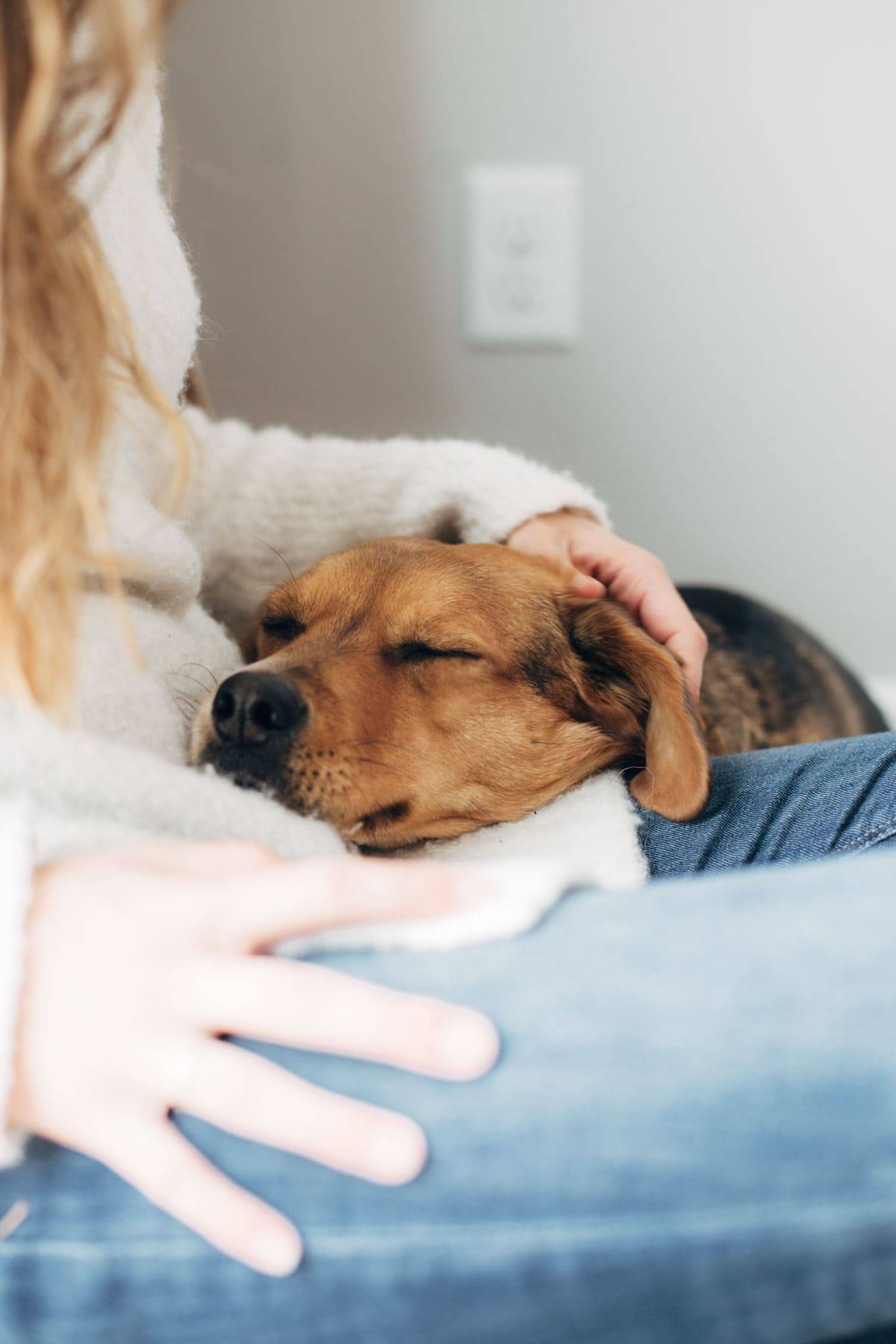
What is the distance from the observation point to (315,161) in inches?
73.7

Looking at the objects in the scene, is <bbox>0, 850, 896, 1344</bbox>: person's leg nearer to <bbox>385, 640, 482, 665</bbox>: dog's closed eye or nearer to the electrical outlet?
<bbox>385, 640, 482, 665</bbox>: dog's closed eye

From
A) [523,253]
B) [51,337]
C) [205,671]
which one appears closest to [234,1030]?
[51,337]

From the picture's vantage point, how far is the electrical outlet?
1.86 meters

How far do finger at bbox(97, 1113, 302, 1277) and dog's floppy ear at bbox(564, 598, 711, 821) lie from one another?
24.3 inches

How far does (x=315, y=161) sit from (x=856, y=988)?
1745 millimetres

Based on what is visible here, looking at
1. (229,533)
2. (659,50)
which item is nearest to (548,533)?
(229,533)

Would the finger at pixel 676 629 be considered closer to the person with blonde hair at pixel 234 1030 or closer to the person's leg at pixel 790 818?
the person's leg at pixel 790 818

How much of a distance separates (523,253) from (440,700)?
1.07m

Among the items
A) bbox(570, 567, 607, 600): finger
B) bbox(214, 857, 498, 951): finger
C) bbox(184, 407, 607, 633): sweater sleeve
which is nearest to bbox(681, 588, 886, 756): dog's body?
bbox(570, 567, 607, 600): finger

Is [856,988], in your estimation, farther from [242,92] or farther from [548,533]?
[242,92]

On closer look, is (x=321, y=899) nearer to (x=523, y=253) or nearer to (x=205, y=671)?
(x=205, y=671)

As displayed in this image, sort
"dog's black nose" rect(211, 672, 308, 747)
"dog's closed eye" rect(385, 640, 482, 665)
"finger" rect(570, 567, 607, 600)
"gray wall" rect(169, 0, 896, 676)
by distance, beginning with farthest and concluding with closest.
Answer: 1. "gray wall" rect(169, 0, 896, 676)
2. "finger" rect(570, 567, 607, 600)
3. "dog's closed eye" rect(385, 640, 482, 665)
4. "dog's black nose" rect(211, 672, 308, 747)

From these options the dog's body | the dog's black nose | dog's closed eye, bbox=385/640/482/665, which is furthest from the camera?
the dog's body

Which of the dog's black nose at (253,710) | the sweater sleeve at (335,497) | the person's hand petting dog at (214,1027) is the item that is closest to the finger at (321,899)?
the person's hand petting dog at (214,1027)
